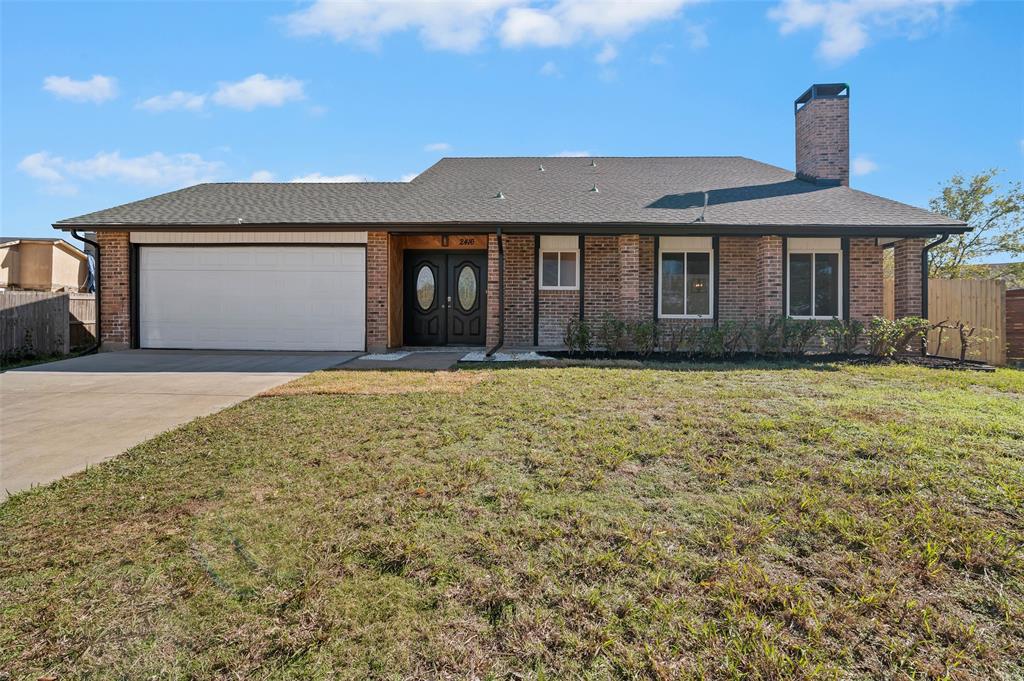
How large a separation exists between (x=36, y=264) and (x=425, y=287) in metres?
21.5

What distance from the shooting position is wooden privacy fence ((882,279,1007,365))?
31.1ft

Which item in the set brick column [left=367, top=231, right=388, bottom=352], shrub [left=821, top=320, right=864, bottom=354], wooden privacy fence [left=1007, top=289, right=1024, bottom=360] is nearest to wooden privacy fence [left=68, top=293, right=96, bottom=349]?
brick column [left=367, top=231, right=388, bottom=352]

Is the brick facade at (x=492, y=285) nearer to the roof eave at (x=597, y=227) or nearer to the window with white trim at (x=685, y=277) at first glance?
the roof eave at (x=597, y=227)

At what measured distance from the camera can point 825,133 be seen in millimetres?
12391

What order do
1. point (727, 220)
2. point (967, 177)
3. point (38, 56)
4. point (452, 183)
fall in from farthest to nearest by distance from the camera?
point (967, 177)
point (452, 183)
point (727, 220)
point (38, 56)

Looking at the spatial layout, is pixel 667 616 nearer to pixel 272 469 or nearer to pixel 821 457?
pixel 821 457

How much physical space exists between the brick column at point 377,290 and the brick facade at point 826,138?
35.3ft

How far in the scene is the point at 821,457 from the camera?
12.5 ft

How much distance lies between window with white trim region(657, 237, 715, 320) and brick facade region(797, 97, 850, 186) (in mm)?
4348

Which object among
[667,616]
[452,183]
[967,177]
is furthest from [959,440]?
[967,177]

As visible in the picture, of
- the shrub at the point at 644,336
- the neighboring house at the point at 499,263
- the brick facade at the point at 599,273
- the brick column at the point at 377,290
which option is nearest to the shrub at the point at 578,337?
the shrub at the point at 644,336

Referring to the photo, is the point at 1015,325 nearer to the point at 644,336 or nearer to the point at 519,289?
the point at 644,336

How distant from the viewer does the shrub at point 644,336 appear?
950cm

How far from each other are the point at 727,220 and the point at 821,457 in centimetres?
739
